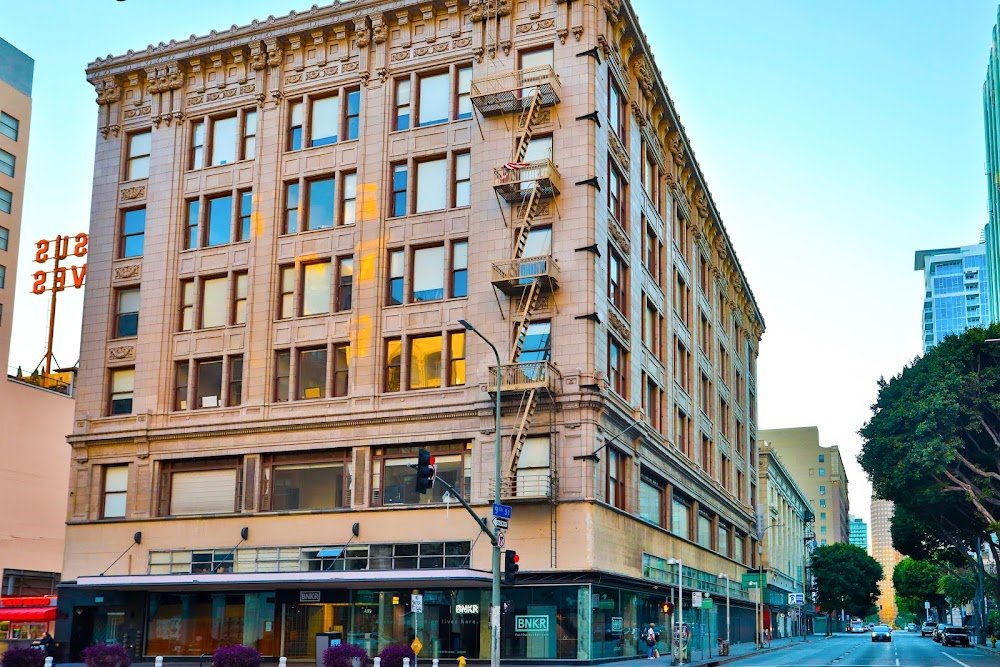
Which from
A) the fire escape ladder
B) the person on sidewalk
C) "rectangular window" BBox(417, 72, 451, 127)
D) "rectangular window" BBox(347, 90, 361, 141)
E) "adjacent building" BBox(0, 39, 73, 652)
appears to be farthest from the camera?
"adjacent building" BBox(0, 39, 73, 652)

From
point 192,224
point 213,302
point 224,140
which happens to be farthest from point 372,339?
point 224,140

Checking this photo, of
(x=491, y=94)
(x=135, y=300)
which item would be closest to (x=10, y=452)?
(x=135, y=300)

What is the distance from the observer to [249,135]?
52406 millimetres

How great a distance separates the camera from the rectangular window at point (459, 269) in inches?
1827

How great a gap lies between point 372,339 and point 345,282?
3.37 m

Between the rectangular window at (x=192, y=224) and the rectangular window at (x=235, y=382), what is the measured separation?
21.8 feet

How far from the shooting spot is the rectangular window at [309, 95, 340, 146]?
5072 centimetres

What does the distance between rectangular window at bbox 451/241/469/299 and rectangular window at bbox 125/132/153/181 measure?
59.5ft

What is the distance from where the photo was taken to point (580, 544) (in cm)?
4172

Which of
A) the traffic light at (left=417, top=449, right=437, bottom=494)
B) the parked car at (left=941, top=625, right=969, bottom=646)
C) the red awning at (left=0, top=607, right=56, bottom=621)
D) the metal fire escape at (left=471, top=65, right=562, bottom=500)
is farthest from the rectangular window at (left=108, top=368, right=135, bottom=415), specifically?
the parked car at (left=941, top=625, right=969, bottom=646)

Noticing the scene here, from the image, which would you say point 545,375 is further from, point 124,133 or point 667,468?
point 124,133

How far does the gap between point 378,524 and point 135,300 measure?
1812cm

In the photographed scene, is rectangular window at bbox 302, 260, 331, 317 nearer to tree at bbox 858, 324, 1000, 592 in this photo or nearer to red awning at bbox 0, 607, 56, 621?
red awning at bbox 0, 607, 56, 621

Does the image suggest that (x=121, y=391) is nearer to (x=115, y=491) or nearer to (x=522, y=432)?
(x=115, y=491)
